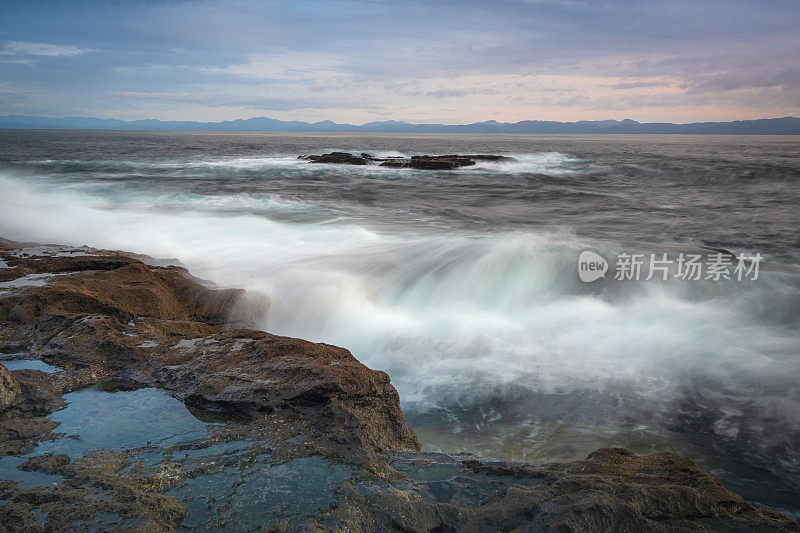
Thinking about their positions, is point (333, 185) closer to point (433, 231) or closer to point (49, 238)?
point (433, 231)

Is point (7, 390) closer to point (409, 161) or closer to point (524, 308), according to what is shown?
point (524, 308)

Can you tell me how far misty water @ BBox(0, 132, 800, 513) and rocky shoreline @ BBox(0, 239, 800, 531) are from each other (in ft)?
3.68

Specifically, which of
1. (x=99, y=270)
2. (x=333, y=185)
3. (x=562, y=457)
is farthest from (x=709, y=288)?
(x=333, y=185)

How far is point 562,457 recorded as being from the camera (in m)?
3.59

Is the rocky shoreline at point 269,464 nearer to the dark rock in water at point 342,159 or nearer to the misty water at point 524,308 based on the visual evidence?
the misty water at point 524,308

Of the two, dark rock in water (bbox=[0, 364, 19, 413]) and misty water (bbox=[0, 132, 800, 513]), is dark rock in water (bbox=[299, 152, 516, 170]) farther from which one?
dark rock in water (bbox=[0, 364, 19, 413])

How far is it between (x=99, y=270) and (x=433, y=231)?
23.7 feet

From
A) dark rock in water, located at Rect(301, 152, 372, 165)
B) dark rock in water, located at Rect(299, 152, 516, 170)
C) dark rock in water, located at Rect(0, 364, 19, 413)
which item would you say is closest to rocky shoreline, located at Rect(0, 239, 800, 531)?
dark rock in water, located at Rect(0, 364, 19, 413)

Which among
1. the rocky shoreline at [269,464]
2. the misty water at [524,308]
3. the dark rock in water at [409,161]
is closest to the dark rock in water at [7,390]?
the rocky shoreline at [269,464]

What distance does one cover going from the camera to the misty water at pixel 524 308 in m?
3.97

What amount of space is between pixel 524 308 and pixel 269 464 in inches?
195

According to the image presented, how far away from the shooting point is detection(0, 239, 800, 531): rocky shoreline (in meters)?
2.03

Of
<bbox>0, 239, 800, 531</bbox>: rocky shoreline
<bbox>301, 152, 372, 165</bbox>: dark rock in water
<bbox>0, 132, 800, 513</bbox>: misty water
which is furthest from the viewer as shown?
→ <bbox>301, 152, 372, 165</bbox>: dark rock in water

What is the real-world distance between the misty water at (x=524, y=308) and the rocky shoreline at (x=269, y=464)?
3.68 feet
